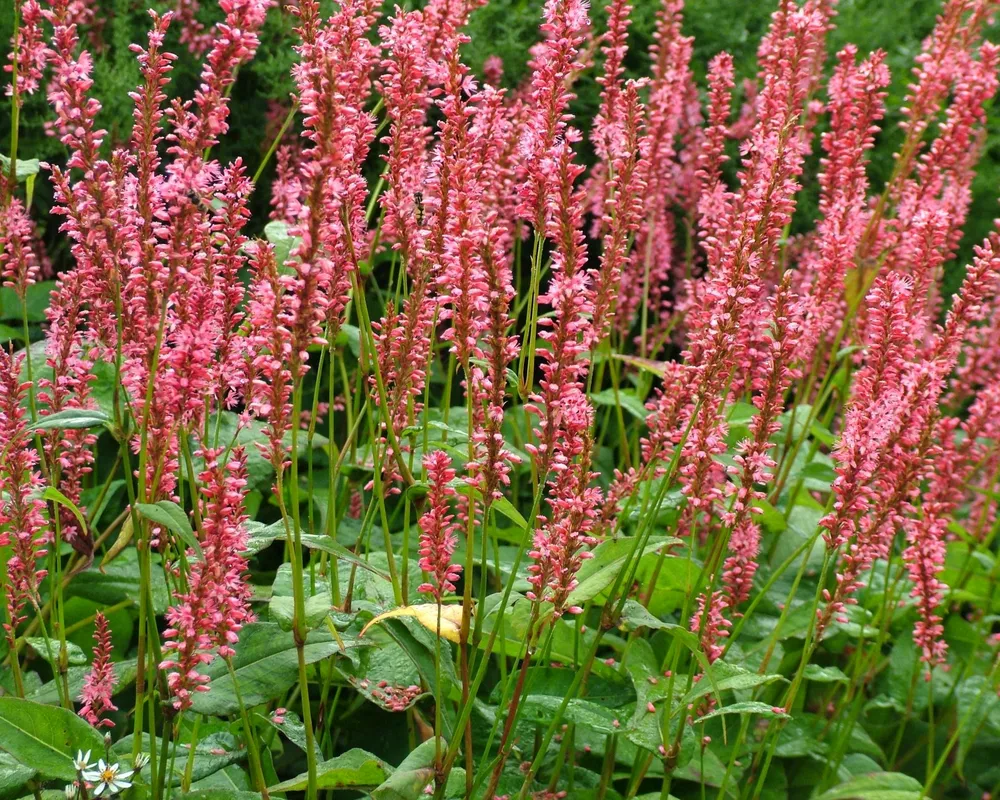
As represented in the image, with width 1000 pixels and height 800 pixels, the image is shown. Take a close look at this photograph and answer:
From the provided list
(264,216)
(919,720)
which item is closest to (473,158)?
(919,720)

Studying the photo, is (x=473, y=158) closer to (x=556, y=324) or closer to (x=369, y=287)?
(x=556, y=324)

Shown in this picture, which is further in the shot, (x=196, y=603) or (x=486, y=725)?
(x=486, y=725)

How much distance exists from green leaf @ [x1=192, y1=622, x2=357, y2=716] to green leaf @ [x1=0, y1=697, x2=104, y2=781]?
271 millimetres

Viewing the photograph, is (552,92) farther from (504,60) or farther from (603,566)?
(504,60)

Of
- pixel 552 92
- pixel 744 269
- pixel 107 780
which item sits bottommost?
pixel 107 780

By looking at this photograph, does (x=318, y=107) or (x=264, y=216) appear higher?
(x=318, y=107)

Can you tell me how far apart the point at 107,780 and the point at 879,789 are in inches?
59.2

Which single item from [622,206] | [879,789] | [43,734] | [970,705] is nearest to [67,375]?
[43,734]

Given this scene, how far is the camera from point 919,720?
12.7 ft

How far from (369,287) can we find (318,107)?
11.9 ft

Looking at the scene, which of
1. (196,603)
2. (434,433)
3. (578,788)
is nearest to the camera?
(196,603)

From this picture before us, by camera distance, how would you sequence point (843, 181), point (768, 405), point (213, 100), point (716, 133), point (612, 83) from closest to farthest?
1. point (213, 100)
2. point (768, 405)
3. point (612, 83)
4. point (843, 181)
5. point (716, 133)

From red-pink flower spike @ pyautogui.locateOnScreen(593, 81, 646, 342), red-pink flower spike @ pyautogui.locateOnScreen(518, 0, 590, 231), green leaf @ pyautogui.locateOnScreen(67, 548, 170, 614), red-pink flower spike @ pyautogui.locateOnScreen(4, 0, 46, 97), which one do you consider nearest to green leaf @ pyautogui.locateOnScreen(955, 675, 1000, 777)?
red-pink flower spike @ pyautogui.locateOnScreen(593, 81, 646, 342)

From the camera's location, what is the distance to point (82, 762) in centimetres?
214
